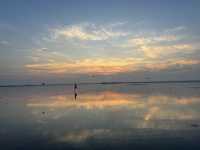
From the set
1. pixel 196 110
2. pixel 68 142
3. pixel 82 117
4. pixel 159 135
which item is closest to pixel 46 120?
pixel 82 117

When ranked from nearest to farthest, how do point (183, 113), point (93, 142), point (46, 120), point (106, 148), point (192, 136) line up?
1. point (106, 148)
2. point (93, 142)
3. point (192, 136)
4. point (46, 120)
5. point (183, 113)

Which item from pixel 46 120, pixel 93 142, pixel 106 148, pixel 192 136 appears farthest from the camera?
pixel 46 120

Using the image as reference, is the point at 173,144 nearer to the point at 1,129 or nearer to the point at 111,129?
the point at 111,129

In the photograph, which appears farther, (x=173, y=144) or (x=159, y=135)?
(x=159, y=135)

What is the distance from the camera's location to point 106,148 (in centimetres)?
1381

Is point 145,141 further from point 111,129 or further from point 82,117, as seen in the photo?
point 82,117

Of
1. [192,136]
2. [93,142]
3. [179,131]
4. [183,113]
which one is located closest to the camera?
[93,142]

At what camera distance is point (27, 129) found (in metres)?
18.9

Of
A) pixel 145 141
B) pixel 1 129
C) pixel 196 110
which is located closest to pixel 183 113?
pixel 196 110

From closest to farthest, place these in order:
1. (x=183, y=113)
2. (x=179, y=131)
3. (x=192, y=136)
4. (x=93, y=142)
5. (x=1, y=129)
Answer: (x=93, y=142)
(x=192, y=136)
(x=179, y=131)
(x=1, y=129)
(x=183, y=113)

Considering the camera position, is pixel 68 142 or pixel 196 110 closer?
pixel 68 142

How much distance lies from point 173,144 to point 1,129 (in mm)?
11013

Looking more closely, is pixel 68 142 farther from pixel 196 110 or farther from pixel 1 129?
pixel 196 110

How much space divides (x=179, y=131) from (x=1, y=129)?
11.3m
